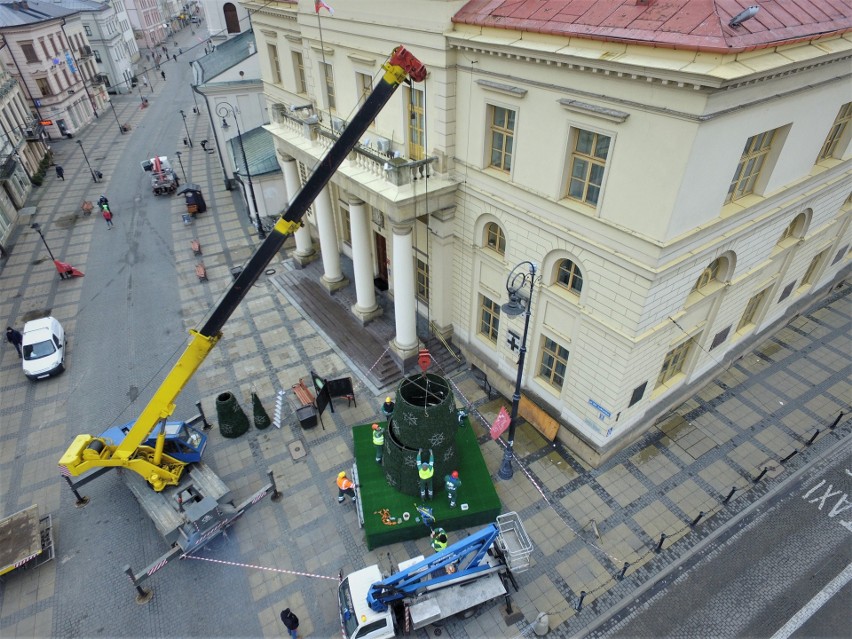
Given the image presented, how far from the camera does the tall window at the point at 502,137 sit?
16359 mm

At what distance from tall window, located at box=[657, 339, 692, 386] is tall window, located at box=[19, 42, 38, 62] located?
63401mm

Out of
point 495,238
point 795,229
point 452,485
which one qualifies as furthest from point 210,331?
point 795,229

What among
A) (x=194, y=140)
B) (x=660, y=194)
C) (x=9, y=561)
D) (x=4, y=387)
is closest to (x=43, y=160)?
(x=194, y=140)

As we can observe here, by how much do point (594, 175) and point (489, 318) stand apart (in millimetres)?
8266

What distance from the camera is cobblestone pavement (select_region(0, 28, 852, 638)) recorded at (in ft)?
49.2

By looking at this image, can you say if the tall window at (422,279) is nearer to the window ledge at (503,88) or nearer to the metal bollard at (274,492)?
the window ledge at (503,88)

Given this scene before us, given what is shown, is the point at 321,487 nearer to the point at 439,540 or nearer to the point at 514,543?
the point at 439,540

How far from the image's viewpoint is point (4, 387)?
22938 millimetres

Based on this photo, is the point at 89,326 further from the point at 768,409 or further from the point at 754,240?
the point at 768,409

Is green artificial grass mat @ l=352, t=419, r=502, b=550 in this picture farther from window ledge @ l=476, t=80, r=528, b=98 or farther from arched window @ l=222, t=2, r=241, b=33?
arched window @ l=222, t=2, r=241, b=33

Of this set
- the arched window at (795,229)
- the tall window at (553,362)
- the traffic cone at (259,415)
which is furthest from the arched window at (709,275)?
the traffic cone at (259,415)

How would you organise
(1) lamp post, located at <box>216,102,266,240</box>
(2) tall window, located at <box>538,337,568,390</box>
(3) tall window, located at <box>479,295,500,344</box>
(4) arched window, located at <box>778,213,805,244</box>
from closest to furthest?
(2) tall window, located at <box>538,337,568,390</box> → (4) arched window, located at <box>778,213,805,244</box> → (3) tall window, located at <box>479,295,500,344</box> → (1) lamp post, located at <box>216,102,266,240</box>

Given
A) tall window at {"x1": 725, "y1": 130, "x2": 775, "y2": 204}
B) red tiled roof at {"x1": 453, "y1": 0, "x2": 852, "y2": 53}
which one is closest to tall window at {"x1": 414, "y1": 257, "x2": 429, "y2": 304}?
red tiled roof at {"x1": 453, "y1": 0, "x2": 852, "y2": 53}

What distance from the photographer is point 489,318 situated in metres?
21.4
